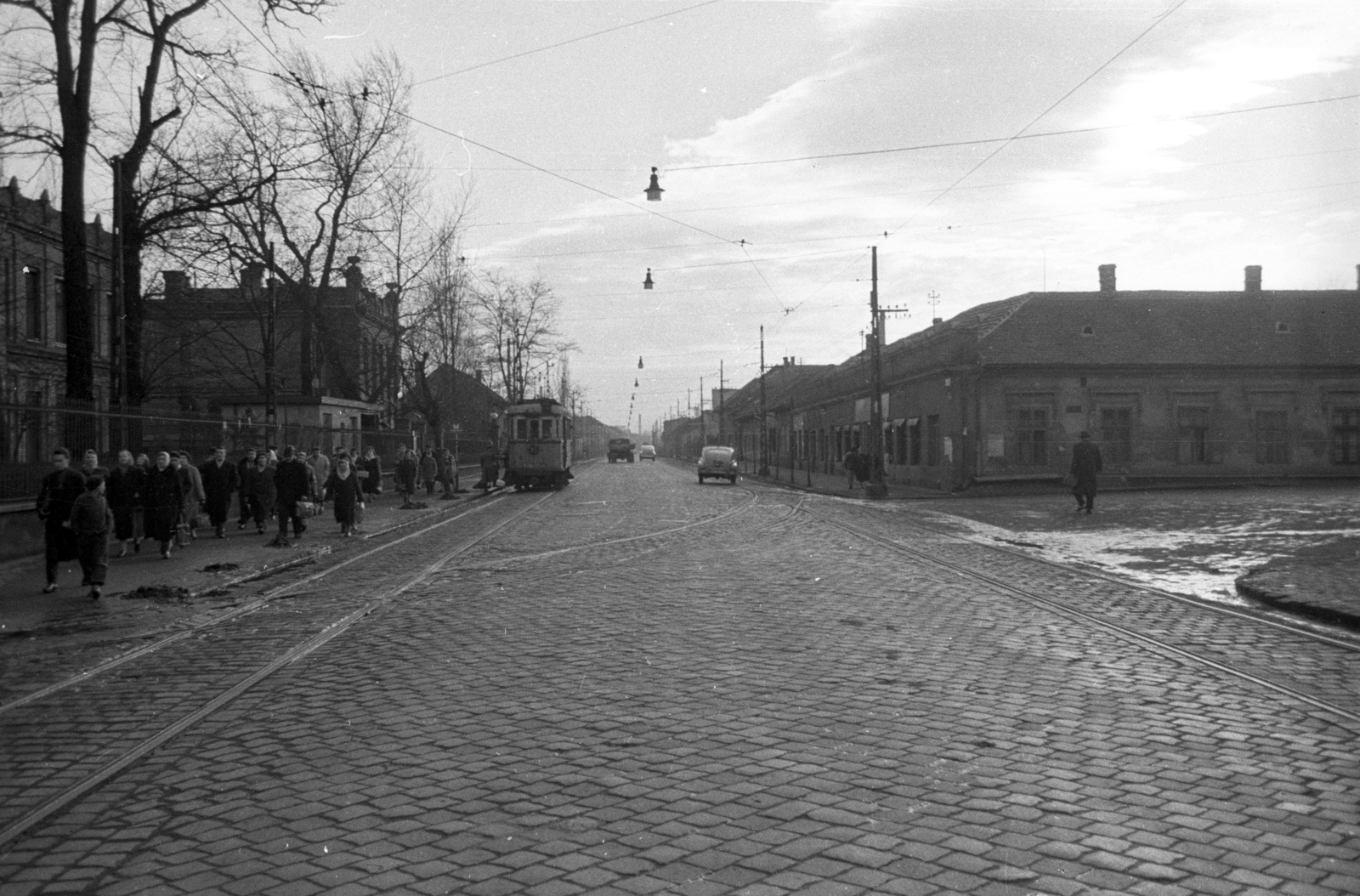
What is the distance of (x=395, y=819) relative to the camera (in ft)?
16.5

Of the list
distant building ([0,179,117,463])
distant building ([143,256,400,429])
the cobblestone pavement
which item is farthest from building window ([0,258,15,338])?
the cobblestone pavement

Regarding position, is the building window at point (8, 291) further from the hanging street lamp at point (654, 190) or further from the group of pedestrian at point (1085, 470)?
the group of pedestrian at point (1085, 470)

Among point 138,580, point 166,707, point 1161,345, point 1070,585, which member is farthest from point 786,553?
point 1161,345

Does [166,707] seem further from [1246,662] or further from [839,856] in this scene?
[1246,662]

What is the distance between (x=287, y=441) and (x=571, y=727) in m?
26.2

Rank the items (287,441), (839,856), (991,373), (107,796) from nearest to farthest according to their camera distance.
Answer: (839,856)
(107,796)
(287,441)
(991,373)

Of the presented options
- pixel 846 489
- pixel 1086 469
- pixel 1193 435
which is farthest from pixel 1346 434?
pixel 1086 469

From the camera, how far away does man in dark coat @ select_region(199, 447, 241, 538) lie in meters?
22.5

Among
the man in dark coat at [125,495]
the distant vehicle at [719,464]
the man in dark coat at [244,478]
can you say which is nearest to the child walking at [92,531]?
the man in dark coat at [125,495]

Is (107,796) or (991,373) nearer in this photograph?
(107,796)

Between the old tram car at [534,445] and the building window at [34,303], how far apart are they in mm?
17163

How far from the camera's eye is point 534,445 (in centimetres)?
4816

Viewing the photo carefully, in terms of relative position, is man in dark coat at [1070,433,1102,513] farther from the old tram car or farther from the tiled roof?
the old tram car

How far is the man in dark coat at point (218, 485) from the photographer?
74.0ft
